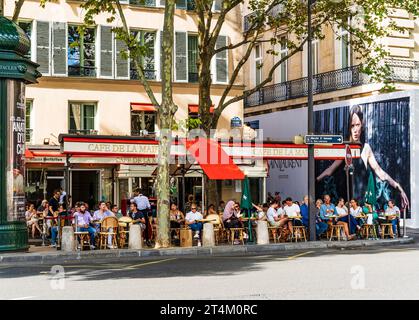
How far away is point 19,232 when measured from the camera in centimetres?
2047

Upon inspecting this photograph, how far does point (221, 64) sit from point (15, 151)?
54.1 feet

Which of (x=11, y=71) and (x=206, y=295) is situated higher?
(x=11, y=71)

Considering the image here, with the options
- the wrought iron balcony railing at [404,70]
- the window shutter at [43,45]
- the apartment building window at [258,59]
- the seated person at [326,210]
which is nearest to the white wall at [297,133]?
the wrought iron balcony railing at [404,70]

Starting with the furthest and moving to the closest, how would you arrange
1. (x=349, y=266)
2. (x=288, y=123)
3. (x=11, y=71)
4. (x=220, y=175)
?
(x=288, y=123)
(x=220, y=175)
(x=11, y=71)
(x=349, y=266)

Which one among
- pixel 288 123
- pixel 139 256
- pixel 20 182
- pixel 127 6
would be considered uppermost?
pixel 127 6

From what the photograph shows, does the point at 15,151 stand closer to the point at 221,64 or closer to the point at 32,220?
the point at 32,220

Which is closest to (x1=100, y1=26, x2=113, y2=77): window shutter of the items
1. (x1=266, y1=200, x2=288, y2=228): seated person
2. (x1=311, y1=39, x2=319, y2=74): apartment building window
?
(x1=311, y1=39, x2=319, y2=74): apartment building window

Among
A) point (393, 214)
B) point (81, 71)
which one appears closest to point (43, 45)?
point (81, 71)

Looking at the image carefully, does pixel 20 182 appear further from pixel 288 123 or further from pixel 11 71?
pixel 288 123

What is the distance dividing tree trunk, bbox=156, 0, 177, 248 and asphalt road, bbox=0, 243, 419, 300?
342 cm

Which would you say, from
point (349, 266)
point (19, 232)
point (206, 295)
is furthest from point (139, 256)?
point (206, 295)

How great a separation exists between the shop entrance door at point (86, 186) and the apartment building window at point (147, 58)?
174 inches

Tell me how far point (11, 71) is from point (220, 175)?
684 centimetres

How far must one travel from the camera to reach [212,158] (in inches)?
971
